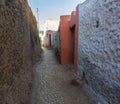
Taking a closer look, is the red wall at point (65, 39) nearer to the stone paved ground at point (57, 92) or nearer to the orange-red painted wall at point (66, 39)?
the orange-red painted wall at point (66, 39)

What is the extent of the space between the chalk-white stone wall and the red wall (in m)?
3.71

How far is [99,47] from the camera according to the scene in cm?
437

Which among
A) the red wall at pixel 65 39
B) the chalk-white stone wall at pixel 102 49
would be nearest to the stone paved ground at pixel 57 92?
the chalk-white stone wall at pixel 102 49

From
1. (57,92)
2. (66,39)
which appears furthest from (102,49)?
(66,39)

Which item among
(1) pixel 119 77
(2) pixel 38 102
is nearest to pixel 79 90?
(2) pixel 38 102

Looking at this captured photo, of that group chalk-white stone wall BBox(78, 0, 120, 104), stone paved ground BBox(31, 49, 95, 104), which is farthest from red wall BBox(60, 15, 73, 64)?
chalk-white stone wall BBox(78, 0, 120, 104)

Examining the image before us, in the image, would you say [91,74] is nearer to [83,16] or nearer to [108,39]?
[108,39]

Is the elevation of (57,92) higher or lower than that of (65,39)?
lower

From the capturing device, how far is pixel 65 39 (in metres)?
9.54

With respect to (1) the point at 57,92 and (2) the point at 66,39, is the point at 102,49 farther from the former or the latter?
(2) the point at 66,39

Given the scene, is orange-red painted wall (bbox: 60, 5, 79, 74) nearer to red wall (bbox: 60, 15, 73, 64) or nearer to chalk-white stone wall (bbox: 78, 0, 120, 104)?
red wall (bbox: 60, 15, 73, 64)

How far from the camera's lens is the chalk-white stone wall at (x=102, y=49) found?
3.49 m

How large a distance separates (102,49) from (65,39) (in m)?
5.45

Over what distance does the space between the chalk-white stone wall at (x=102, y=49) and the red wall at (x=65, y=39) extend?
3712 mm
